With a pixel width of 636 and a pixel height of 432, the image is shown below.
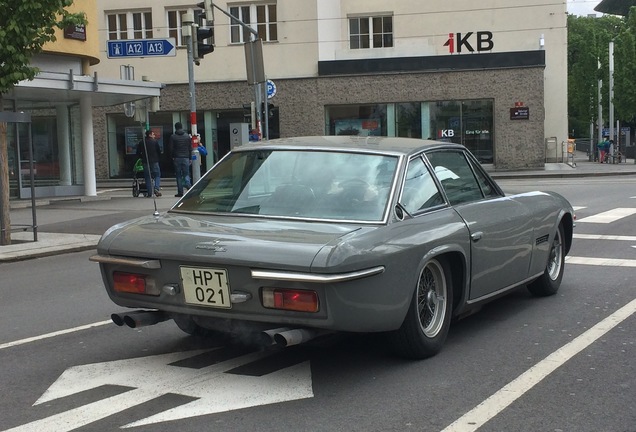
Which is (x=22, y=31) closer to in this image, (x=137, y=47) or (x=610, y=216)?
(x=137, y=47)

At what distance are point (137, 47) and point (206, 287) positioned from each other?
14.1 m

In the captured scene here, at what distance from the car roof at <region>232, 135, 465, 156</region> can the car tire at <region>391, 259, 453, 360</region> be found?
91 cm

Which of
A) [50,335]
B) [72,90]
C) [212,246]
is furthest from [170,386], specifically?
[72,90]

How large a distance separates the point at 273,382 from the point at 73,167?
20463mm

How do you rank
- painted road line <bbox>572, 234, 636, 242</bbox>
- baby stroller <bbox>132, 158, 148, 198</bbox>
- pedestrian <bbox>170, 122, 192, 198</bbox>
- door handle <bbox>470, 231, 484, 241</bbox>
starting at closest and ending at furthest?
1. door handle <bbox>470, 231, 484, 241</bbox>
2. painted road line <bbox>572, 234, 636, 242</bbox>
3. pedestrian <bbox>170, 122, 192, 198</bbox>
4. baby stroller <bbox>132, 158, 148, 198</bbox>

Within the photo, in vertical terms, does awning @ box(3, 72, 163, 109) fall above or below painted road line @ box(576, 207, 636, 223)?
above

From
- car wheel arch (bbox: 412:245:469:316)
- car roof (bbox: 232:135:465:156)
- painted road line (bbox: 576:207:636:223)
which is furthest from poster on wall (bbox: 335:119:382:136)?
car wheel arch (bbox: 412:245:469:316)

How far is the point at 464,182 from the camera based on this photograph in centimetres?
633

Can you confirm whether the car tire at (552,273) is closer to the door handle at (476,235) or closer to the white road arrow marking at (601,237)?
the door handle at (476,235)

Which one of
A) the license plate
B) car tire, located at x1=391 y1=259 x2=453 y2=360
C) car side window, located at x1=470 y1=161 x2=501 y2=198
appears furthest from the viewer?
car side window, located at x1=470 y1=161 x2=501 y2=198

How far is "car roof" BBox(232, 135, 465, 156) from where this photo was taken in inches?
227

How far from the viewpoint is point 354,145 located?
19.2 feet

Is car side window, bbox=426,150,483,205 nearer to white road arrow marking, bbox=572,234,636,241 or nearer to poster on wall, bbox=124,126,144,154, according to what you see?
white road arrow marking, bbox=572,234,636,241

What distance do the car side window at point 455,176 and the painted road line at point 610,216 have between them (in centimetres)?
810
